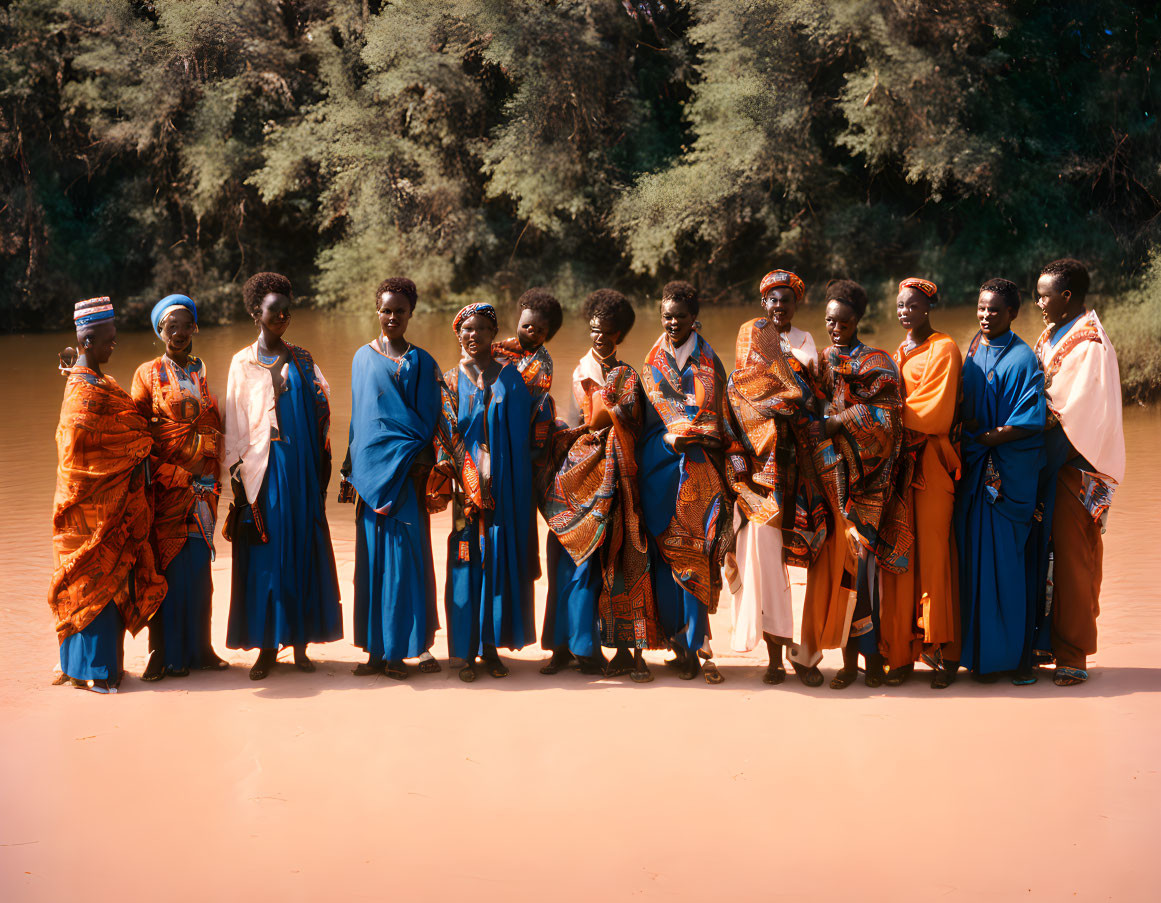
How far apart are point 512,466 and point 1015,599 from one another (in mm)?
2056

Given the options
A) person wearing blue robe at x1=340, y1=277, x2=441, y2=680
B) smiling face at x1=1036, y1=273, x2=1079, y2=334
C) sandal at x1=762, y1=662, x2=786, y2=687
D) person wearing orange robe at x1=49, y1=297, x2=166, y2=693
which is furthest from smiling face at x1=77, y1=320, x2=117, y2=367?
smiling face at x1=1036, y1=273, x2=1079, y2=334

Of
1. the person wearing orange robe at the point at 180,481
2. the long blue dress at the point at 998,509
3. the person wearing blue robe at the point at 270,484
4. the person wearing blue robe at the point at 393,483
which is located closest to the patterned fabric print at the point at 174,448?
the person wearing orange robe at the point at 180,481

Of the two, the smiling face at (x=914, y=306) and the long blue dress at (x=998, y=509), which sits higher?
the smiling face at (x=914, y=306)

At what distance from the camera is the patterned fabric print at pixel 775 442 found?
426 cm

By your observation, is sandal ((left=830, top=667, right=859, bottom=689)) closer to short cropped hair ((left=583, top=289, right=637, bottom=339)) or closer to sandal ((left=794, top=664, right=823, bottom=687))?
sandal ((left=794, top=664, right=823, bottom=687))

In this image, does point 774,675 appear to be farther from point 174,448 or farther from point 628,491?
point 174,448

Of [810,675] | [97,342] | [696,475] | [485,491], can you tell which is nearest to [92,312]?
[97,342]

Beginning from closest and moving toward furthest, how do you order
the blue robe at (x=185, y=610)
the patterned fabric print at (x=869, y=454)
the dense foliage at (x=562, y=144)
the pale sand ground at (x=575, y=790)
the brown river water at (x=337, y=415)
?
1. the pale sand ground at (x=575, y=790)
2. the patterned fabric print at (x=869, y=454)
3. the blue robe at (x=185, y=610)
4. the brown river water at (x=337, y=415)
5. the dense foliage at (x=562, y=144)

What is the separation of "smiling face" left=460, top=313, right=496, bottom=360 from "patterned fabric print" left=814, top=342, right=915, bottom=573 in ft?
4.43

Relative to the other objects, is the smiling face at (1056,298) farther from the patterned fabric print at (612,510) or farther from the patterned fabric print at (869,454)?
the patterned fabric print at (612,510)

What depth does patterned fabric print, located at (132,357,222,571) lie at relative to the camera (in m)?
4.39

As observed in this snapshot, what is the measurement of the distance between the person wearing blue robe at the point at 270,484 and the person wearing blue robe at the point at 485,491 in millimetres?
564

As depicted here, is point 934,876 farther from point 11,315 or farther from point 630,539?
point 11,315

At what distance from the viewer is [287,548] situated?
4426 mm
